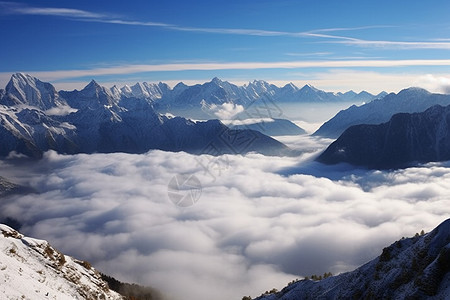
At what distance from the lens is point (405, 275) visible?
5291 centimetres

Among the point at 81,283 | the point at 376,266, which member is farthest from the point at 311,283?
the point at 81,283

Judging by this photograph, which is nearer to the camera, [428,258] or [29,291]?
[29,291]

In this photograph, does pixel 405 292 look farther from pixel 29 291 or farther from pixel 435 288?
pixel 29 291

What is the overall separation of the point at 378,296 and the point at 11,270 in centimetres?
5912

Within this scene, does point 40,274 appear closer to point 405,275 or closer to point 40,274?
point 40,274

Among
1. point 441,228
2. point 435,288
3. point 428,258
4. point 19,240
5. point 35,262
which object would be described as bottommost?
point 435,288

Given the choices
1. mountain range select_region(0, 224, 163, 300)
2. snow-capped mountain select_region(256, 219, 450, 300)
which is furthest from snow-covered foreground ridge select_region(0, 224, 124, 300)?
snow-capped mountain select_region(256, 219, 450, 300)

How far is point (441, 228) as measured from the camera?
54562mm

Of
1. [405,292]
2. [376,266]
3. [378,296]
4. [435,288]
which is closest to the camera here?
[435,288]

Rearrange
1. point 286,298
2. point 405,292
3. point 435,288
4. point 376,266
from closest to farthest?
point 435,288 → point 405,292 → point 376,266 → point 286,298

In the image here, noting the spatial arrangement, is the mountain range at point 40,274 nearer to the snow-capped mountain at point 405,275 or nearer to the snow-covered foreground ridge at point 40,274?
the snow-covered foreground ridge at point 40,274

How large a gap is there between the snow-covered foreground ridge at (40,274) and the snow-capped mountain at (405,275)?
5022cm

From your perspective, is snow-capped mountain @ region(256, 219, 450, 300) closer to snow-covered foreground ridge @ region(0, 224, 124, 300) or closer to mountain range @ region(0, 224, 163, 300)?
mountain range @ region(0, 224, 163, 300)

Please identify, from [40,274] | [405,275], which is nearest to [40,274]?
[40,274]
